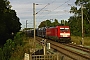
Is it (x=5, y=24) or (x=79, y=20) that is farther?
(x=79, y=20)

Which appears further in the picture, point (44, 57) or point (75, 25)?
point (75, 25)

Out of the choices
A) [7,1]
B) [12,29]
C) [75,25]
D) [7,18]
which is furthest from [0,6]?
[75,25]

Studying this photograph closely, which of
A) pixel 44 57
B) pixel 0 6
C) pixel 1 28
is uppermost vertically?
pixel 0 6

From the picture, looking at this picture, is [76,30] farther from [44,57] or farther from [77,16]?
[44,57]

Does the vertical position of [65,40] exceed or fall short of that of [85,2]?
it falls short

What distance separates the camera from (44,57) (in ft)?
59.4

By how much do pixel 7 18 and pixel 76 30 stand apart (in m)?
25.5

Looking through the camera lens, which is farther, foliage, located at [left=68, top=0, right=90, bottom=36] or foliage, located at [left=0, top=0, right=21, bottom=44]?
foliage, located at [left=68, top=0, right=90, bottom=36]

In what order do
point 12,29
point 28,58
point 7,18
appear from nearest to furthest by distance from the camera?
point 28,58 < point 7,18 < point 12,29

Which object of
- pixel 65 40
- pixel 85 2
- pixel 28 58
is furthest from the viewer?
pixel 85 2

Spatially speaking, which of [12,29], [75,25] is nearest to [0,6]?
[12,29]

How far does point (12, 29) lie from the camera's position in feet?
210

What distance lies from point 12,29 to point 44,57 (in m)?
46.8

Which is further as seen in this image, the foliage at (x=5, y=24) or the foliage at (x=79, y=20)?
the foliage at (x=79, y=20)
